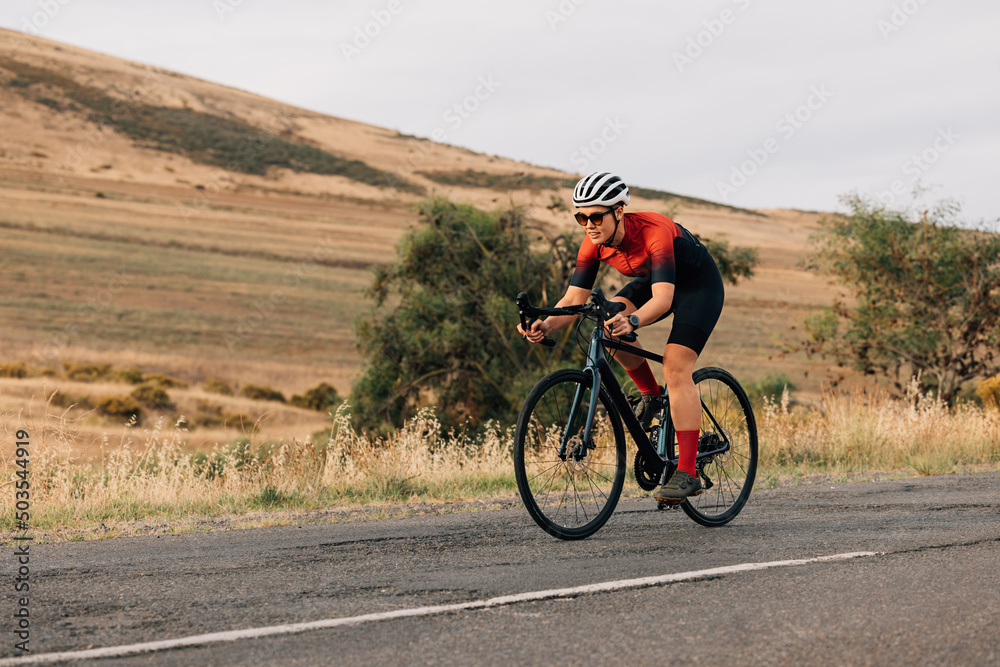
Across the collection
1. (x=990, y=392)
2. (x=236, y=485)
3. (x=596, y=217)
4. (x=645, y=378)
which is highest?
(x=596, y=217)

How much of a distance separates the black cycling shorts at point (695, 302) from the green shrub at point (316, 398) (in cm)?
3041

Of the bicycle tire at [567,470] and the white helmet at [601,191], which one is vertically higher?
the white helmet at [601,191]

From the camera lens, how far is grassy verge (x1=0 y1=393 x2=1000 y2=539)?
7.74 metres

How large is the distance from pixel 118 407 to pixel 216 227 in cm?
5081

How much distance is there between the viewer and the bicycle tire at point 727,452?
21.9ft

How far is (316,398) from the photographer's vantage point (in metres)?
37.0

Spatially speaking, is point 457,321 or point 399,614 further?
point 457,321

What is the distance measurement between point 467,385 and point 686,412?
1730cm

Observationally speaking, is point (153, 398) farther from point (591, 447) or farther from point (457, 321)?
point (591, 447)

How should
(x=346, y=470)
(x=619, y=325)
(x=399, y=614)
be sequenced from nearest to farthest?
(x=399, y=614) → (x=619, y=325) → (x=346, y=470)

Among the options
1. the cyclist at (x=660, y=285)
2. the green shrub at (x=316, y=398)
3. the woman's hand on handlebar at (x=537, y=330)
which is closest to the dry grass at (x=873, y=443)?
the cyclist at (x=660, y=285)

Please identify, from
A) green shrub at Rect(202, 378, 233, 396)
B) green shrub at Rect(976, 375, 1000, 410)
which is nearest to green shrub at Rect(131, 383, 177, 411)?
green shrub at Rect(202, 378, 233, 396)

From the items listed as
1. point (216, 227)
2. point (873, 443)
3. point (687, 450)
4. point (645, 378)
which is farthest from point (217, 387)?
point (216, 227)

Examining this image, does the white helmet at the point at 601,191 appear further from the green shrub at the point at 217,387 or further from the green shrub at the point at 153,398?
the green shrub at the point at 217,387
